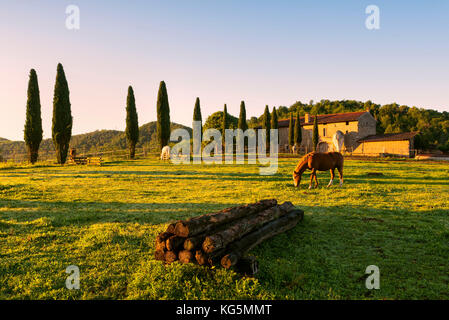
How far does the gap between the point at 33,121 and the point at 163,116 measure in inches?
701

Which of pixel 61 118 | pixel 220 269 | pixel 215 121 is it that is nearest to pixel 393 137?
pixel 215 121

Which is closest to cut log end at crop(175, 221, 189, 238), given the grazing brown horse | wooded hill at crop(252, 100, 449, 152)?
the grazing brown horse

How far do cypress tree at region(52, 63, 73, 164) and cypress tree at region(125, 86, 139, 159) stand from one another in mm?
9063

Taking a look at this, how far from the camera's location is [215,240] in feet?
14.1

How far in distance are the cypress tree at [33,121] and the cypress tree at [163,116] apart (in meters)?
16.5

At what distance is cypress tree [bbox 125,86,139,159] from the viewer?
40469 mm

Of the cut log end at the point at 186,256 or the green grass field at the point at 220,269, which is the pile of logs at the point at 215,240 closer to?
the cut log end at the point at 186,256

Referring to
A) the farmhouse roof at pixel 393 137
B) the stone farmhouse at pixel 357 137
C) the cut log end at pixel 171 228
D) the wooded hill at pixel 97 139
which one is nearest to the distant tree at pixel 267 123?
the stone farmhouse at pixel 357 137

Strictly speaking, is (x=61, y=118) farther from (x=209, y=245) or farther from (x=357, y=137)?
(x=357, y=137)

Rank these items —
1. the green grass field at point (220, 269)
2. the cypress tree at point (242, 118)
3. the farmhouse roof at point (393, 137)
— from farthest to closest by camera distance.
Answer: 1. the cypress tree at point (242, 118)
2. the farmhouse roof at point (393, 137)
3. the green grass field at point (220, 269)

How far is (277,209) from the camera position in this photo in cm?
669

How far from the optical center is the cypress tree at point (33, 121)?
30.6 metres

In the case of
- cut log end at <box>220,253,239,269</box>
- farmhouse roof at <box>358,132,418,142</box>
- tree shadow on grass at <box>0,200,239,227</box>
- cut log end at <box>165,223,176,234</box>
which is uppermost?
farmhouse roof at <box>358,132,418,142</box>

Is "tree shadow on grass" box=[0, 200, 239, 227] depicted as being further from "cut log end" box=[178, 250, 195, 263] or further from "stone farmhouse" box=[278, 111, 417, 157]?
"stone farmhouse" box=[278, 111, 417, 157]
